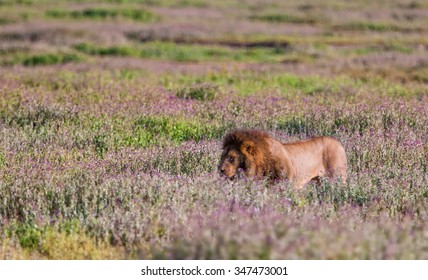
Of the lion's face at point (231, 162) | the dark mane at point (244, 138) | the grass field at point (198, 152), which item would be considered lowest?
the grass field at point (198, 152)

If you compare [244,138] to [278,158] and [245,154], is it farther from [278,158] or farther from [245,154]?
[278,158]

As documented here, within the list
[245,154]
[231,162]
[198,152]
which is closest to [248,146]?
[245,154]

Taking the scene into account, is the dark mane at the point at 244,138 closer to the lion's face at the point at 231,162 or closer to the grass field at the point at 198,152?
the lion's face at the point at 231,162

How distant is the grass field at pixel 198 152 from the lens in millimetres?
6406

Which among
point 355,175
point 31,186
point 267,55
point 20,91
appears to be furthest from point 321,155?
point 267,55

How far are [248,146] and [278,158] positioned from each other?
0.36m

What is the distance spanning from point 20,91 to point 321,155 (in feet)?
24.0

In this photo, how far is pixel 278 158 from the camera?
8.84 m

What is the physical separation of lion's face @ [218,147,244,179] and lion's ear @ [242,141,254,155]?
74 mm

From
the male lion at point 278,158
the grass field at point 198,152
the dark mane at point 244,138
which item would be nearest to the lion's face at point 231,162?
the male lion at point 278,158

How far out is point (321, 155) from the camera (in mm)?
9383

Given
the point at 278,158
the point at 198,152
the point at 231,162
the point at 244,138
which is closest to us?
the point at 231,162

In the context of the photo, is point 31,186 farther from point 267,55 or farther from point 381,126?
point 267,55

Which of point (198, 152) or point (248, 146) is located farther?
point (198, 152)
